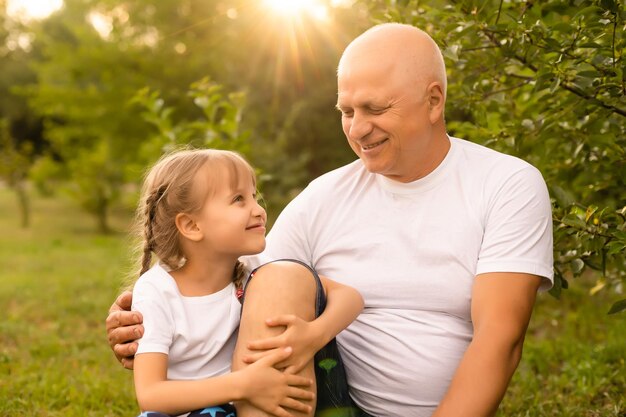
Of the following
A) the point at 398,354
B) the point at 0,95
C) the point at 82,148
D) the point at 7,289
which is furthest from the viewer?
the point at 0,95

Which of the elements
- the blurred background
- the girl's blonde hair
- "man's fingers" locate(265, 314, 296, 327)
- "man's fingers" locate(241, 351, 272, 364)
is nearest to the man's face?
the blurred background

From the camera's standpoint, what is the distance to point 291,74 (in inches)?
454

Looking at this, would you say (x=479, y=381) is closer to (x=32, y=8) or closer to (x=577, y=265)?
(x=577, y=265)

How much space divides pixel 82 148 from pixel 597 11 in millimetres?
17330

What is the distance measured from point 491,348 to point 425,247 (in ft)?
1.33

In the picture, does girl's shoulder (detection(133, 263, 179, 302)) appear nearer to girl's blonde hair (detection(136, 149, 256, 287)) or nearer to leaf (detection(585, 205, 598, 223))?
girl's blonde hair (detection(136, 149, 256, 287))

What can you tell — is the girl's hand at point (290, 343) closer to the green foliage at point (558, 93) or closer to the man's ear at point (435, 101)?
the man's ear at point (435, 101)

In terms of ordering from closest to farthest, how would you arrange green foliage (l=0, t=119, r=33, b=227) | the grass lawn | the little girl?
1. the little girl
2. the grass lawn
3. green foliage (l=0, t=119, r=33, b=227)

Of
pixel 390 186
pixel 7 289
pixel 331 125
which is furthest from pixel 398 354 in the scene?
pixel 331 125

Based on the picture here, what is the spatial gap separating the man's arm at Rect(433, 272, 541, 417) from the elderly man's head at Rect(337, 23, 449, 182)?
52cm

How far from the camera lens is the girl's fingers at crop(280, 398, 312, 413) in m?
2.08

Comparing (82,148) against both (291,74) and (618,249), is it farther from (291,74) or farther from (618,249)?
(618,249)

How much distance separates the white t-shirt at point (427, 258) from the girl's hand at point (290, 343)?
14.8 inches

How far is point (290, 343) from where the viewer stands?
6.91ft
